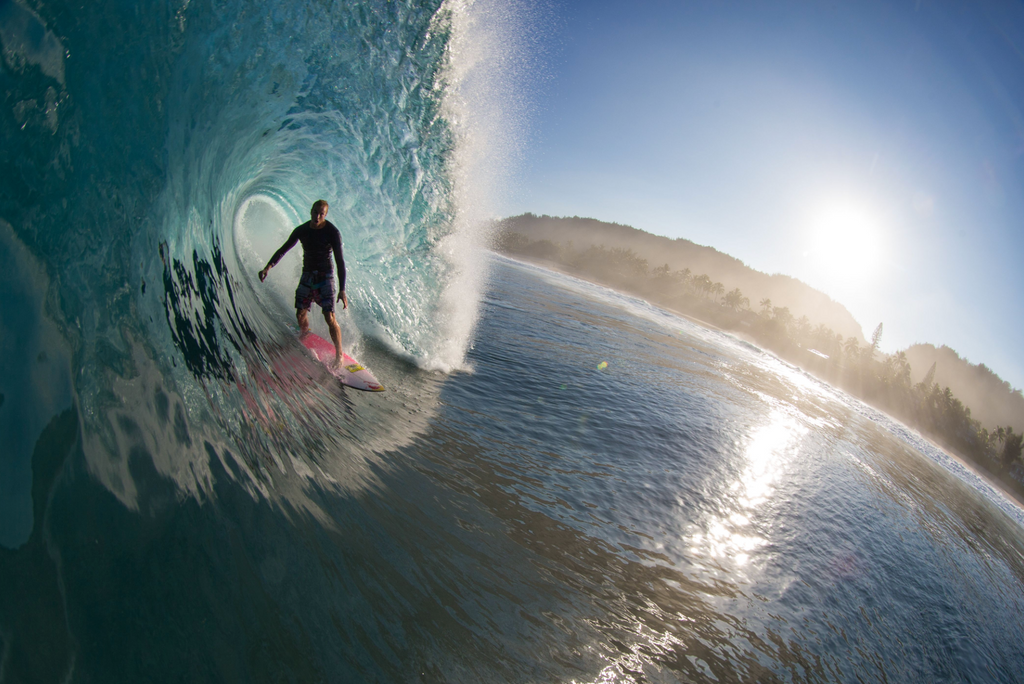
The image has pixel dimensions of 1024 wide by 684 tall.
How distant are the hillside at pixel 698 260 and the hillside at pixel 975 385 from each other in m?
43.4

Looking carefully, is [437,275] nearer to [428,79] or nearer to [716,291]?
[428,79]

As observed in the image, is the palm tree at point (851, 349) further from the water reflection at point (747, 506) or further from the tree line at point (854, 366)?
the water reflection at point (747, 506)

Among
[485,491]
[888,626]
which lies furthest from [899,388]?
[485,491]

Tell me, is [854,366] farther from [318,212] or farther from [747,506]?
[318,212]

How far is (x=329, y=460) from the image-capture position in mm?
4074

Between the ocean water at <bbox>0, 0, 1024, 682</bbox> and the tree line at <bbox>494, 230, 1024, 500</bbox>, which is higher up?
the tree line at <bbox>494, 230, 1024, 500</bbox>

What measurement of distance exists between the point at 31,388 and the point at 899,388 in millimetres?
58446

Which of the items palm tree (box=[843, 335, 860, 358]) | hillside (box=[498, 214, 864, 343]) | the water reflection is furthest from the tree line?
hillside (box=[498, 214, 864, 343])

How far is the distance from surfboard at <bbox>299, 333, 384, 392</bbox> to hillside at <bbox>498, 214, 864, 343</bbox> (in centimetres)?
13530

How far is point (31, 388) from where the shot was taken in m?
2.21

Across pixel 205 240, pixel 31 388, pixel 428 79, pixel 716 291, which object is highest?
pixel 716 291

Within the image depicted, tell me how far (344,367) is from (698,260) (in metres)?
187

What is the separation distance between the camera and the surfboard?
6.17m

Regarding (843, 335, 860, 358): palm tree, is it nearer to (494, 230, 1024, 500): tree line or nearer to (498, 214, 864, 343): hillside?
(494, 230, 1024, 500): tree line
